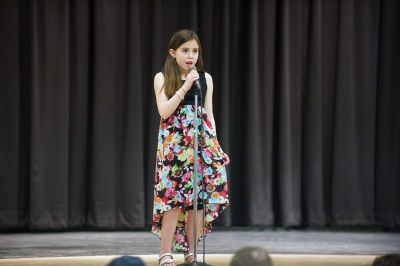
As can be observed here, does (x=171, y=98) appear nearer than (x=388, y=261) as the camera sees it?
No

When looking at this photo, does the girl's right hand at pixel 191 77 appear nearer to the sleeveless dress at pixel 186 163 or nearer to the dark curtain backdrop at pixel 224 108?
the sleeveless dress at pixel 186 163

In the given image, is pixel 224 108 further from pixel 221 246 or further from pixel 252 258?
pixel 252 258

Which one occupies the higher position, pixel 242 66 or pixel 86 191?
pixel 242 66

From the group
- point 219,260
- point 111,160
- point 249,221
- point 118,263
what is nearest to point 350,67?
point 249,221

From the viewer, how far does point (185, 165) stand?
3.77 m

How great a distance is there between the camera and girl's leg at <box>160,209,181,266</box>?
150 inches

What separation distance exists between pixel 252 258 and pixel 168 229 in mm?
1546

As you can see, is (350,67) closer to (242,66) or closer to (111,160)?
(242,66)

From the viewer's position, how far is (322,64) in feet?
20.4

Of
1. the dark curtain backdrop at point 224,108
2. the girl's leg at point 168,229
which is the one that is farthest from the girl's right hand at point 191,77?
the dark curtain backdrop at point 224,108

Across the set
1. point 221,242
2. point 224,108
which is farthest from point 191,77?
point 224,108

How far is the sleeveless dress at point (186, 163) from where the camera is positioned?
3764 mm

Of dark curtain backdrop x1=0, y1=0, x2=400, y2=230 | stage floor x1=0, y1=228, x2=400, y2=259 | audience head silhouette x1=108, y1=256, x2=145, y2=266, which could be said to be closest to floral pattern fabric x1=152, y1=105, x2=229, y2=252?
stage floor x1=0, y1=228, x2=400, y2=259

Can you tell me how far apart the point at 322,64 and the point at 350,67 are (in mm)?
230
